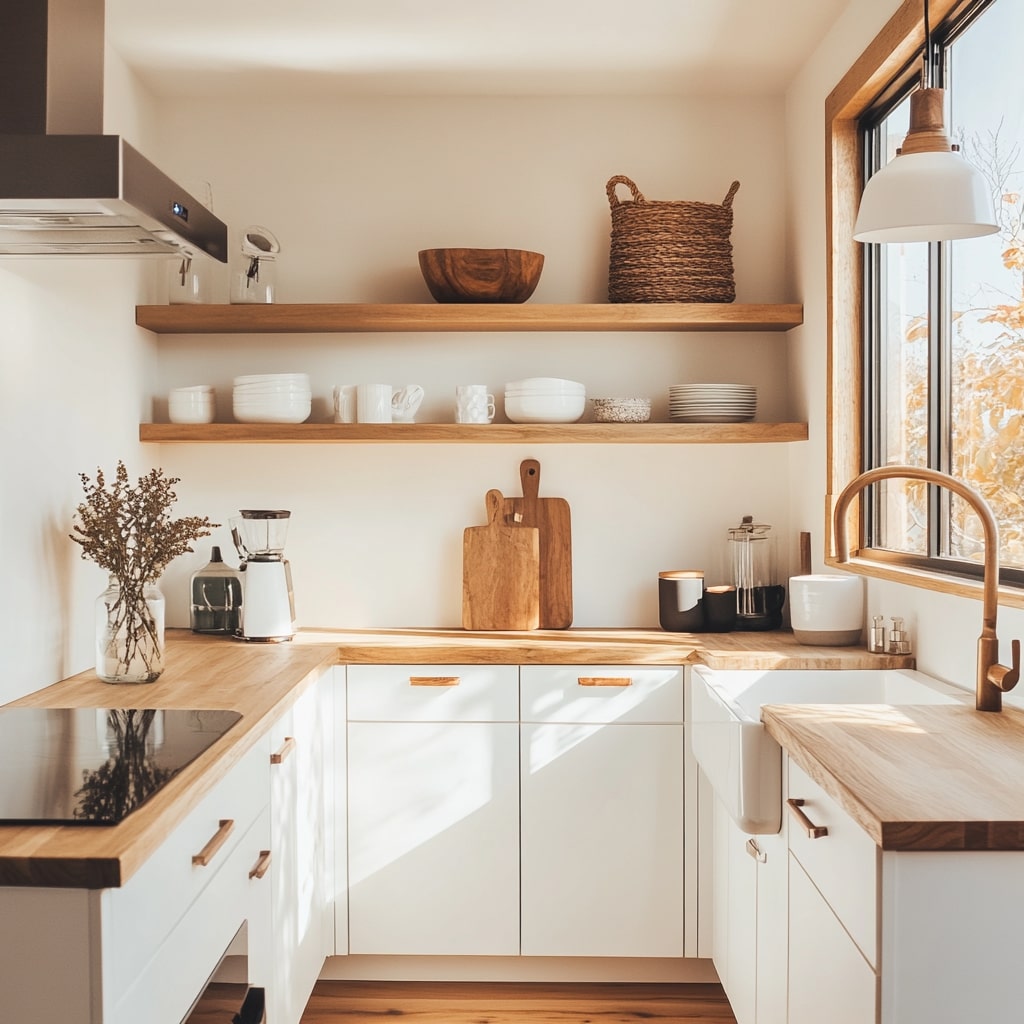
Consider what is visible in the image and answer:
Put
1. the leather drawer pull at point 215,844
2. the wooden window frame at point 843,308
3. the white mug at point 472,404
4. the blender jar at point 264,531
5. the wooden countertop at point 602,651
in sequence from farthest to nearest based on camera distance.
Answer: the white mug at point 472,404
the blender jar at point 264,531
the wooden window frame at point 843,308
the wooden countertop at point 602,651
the leather drawer pull at point 215,844

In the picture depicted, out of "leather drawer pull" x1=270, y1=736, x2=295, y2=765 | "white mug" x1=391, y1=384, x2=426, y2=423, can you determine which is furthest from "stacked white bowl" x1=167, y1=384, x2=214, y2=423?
"leather drawer pull" x1=270, y1=736, x2=295, y2=765

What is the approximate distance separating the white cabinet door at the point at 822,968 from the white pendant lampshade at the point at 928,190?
107 centimetres

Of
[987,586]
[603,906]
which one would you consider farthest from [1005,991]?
[603,906]

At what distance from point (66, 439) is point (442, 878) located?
57.7 inches

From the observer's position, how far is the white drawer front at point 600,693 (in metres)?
2.77

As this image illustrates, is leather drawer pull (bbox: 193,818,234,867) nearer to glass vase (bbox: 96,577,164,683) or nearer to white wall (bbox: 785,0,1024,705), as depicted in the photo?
glass vase (bbox: 96,577,164,683)

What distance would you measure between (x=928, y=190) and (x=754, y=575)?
65.7 inches

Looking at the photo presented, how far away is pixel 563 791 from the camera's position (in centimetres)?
278

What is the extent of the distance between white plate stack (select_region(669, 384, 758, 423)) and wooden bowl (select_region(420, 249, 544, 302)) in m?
0.56

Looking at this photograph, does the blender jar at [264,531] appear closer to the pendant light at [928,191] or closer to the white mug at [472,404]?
the white mug at [472,404]

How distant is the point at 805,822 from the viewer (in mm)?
1677

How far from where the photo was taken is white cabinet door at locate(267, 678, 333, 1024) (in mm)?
2213

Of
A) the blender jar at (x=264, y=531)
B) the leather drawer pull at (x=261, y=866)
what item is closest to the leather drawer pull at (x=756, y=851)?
the leather drawer pull at (x=261, y=866)

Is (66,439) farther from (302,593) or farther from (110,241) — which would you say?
(302,593)
